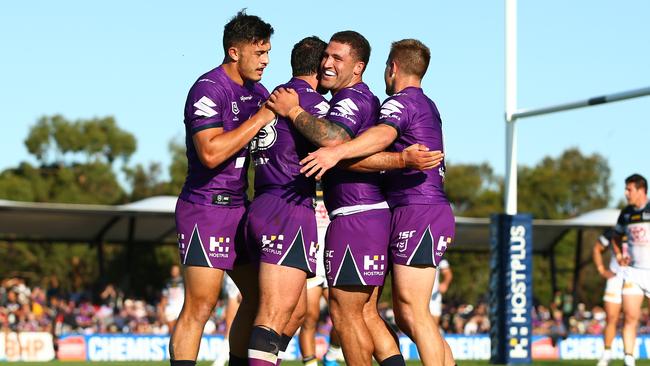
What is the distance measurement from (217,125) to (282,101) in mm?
519

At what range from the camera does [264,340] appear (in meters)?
7.29

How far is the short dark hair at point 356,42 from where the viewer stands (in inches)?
311

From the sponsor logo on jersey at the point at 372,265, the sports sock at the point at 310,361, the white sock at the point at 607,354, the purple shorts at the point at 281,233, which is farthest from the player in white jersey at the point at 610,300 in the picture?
the purple shorts at the point at 281,233

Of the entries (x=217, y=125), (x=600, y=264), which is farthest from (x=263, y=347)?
(x=600, y=264)

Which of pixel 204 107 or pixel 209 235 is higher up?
pixel 204 107

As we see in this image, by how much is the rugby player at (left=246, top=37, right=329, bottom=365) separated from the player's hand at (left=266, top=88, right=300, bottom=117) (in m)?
0.15

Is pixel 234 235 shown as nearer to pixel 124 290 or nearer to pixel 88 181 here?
pixel 124 290

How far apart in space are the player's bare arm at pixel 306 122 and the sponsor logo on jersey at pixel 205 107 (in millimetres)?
428

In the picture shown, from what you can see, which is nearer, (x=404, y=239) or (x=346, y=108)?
(x=346, y=108)

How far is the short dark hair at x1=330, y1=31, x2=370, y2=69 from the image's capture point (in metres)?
7.91

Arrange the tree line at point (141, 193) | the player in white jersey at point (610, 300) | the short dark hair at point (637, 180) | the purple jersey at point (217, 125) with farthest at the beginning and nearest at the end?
the tree line at point (141, 193) < the player in white jersey at point (610, 300) < the short dark hair at point (637, 180) < the purple jersey at point (217, 125)

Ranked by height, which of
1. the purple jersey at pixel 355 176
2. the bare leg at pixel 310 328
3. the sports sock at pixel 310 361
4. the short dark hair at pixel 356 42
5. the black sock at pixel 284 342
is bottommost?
the sports sock at pixel 310 361

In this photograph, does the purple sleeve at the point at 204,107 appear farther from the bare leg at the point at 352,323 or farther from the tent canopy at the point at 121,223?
the tent canopy at the point at 121,223

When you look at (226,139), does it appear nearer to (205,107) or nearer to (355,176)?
(205,107)
